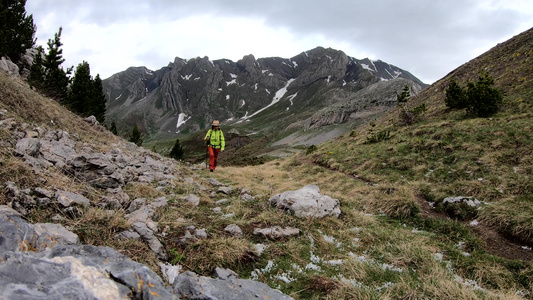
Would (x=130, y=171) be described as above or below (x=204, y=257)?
above

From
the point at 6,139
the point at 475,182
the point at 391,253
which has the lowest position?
the point at 391,253

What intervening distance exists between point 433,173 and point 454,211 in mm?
4604

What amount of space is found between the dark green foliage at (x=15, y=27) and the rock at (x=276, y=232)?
34.2 meters

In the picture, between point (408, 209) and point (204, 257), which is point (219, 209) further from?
point (408, 209)

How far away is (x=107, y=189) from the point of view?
21.0ft

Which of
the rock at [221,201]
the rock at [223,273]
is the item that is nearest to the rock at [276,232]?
the rock at [223,273]

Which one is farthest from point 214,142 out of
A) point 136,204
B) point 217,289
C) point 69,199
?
point 217,289

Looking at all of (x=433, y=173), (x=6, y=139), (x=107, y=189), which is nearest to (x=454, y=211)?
(x=433, y=173)

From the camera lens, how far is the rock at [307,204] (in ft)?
23.2

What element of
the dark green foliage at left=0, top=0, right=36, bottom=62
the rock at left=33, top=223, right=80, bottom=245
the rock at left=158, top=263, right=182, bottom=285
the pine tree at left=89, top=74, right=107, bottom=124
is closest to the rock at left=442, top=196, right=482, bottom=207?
the rock at left=158, top=263, right=182, bottom=285

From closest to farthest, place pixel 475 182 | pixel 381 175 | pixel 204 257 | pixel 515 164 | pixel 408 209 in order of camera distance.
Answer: pixel 204 257 → pixel 408 209 → pixel 475 182 → pixel 515 164 → pixel 381 175

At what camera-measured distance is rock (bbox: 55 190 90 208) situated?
15.0 feet

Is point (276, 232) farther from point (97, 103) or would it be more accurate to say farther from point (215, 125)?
point (97, 103)

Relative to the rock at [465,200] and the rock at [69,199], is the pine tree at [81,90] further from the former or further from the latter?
the rock at [465,200]
